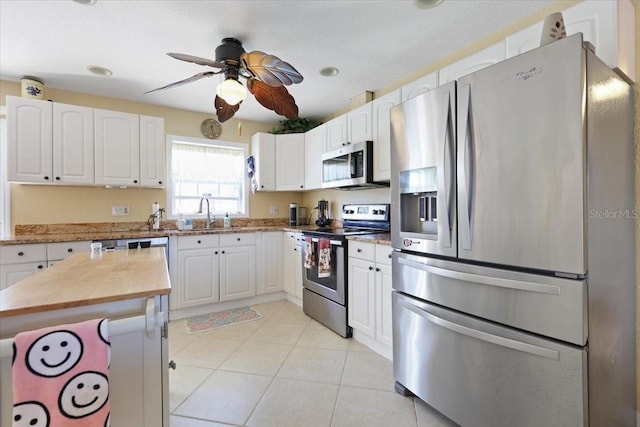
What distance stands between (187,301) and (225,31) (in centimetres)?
264

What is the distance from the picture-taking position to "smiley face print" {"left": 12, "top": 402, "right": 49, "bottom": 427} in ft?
2.49

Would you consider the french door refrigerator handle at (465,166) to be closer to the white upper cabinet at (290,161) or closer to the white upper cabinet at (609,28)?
the white upper cabinet at (609,28)

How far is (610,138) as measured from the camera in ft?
4.32

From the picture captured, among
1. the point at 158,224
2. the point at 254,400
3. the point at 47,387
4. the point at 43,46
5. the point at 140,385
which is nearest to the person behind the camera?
the point at 47,387

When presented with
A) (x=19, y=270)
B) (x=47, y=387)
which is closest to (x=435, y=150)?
(x=47, y=387)

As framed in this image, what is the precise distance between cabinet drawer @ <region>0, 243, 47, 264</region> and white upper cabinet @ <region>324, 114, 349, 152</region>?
2895 mm

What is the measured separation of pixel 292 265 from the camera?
142 inches

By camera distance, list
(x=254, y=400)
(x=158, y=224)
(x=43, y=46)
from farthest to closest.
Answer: (x=158, y=224) → (x=43, y=46) → (x=254, y=400)

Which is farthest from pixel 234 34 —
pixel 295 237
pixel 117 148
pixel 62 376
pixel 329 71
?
pixel 62 376

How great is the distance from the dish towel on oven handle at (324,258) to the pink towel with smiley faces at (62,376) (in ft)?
6.77

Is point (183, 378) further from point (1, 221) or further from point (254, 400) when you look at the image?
point (1, 221)

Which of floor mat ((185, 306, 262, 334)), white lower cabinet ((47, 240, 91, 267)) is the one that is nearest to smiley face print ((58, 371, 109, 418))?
floor mat ((185, 306, 262, 334))

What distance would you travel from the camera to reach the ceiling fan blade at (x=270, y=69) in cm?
180

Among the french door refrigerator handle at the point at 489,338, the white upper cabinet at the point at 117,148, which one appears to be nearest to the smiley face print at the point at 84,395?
the french door refrigerator handle at the point at 489,338
